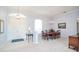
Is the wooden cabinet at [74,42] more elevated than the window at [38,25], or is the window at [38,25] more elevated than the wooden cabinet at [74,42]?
the window at [38,25]

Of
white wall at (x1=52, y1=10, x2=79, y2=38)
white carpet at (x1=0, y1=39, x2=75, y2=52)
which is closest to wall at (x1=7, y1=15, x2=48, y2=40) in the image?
white carpet at (x1=0, y1=39, x2=75, y2=52)

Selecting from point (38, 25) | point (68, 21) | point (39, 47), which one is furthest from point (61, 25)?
point (39, 47)

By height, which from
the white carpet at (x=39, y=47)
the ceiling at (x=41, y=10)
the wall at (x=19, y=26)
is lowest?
the white carpet at (x=39, y=47)

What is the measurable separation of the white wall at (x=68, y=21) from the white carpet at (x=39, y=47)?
0.29m

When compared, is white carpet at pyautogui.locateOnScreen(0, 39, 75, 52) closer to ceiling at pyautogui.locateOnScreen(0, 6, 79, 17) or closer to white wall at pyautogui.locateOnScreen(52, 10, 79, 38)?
white wall at pyautogui.locateOnScreen(52, 10, 79, 38)

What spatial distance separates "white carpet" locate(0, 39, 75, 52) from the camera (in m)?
3.09

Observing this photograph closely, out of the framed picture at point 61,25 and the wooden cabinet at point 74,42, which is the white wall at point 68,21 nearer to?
the framed picture at point 61,25

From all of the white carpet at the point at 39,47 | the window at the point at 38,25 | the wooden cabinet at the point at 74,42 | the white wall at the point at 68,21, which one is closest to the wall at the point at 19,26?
the window at the point at 38,25

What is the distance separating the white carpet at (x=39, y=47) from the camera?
3.09m

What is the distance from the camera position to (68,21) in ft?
10.5

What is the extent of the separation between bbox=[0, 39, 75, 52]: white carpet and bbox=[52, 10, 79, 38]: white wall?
0.96 ft

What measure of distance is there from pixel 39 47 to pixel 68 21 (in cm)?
129
